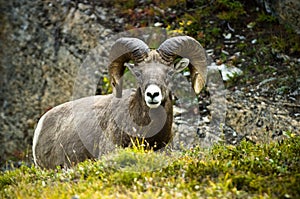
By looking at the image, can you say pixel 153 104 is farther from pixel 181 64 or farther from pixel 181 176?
pixel 181 176

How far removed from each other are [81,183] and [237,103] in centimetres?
685

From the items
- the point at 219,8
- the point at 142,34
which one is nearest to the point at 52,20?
the point at 142,34

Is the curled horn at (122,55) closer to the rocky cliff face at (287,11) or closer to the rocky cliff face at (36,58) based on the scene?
the rocky cliff face at (287,11)

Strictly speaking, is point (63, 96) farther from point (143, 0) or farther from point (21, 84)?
point (143, 0)

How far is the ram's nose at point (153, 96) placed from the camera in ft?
28.7

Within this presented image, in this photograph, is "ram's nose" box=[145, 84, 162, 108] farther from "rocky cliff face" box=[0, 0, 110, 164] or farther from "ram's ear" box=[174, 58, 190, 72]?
"rocky cliff face" box=[0, 0, 110, 164]

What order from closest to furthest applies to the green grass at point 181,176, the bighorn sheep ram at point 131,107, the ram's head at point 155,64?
the green grass at point 181,176 < the ram's head at point 155,64 < the bighorn sheep ram at point 131,107

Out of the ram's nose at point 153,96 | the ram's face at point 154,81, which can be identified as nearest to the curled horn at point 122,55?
the ram's face at point 154,81

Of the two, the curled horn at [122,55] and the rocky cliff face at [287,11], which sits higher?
the rocky cliff face at [287,11]

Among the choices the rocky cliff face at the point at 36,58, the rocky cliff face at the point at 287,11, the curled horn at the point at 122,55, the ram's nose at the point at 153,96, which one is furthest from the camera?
the rocky cliff face at the point at 36,58

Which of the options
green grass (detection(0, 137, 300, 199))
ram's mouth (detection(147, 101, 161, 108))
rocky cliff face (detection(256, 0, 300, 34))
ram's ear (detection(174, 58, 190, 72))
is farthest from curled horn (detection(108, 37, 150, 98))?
rocky cliff face (detection(256, 0, 300, 34))

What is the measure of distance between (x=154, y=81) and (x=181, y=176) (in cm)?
→ 195

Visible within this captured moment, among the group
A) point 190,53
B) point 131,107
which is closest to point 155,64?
point 131,107

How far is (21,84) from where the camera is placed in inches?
777
